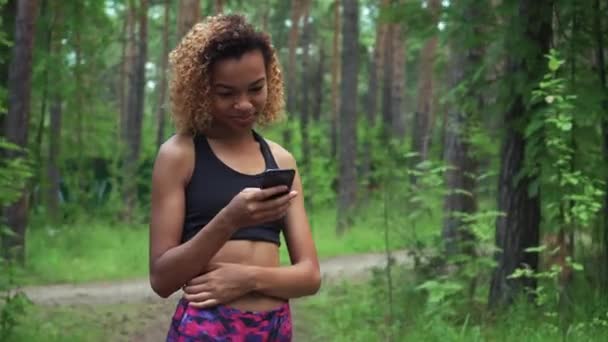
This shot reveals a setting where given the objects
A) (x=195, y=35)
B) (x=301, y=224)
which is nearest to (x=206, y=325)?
(x=301, y=224)

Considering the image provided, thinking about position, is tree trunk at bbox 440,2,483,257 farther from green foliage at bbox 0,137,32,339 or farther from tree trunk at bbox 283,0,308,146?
tree trunk at bbox 283,0,308,146

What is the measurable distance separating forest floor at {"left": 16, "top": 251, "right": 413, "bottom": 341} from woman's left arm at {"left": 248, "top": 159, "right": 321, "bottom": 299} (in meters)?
7.35

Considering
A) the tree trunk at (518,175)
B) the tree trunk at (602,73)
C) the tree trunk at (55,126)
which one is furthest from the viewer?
the tree trunk at (55,126)

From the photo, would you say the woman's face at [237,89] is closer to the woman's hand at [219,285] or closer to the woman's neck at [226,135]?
the woman's neck at [226,135]

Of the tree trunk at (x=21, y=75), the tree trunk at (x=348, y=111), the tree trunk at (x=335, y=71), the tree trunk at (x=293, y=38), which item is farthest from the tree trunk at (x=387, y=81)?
the tree trunk at (x=21, y=75)

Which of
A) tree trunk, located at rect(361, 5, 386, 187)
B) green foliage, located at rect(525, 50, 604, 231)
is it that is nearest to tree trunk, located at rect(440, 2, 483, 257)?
green foliage, located at rect(525, 50, 604, 231)

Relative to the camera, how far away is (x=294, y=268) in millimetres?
2865

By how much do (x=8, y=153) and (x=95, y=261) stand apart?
187 inches

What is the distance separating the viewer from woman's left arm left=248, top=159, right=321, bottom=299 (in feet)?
9.14

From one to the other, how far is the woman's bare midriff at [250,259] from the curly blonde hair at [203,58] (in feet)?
1.09

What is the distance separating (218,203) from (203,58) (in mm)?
386

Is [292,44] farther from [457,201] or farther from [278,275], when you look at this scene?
[278,275]

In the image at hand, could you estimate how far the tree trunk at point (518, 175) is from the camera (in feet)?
28.6

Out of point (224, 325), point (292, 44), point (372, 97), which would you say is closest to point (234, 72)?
point (224, 325)
